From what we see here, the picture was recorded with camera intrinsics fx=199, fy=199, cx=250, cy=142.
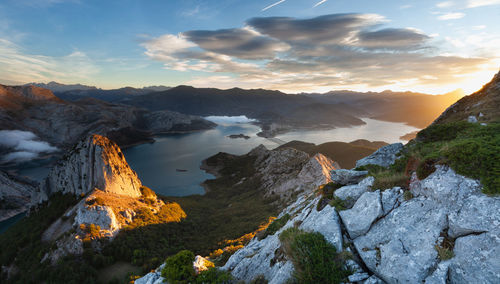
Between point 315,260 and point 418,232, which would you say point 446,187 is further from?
point 315,260

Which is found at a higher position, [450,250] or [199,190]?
[450,250]

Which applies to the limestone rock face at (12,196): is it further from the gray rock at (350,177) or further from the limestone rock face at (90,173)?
the gray rock at (350,177)

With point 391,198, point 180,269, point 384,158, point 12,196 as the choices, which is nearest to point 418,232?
point 391,198

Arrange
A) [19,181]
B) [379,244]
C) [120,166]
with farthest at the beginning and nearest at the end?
[19,181] → [120,166] → [379,244]

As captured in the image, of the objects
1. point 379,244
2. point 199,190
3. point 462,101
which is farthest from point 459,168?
point 199,190

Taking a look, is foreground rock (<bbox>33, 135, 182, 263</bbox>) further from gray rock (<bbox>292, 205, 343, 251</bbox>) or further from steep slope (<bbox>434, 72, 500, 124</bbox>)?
steep slope (<bbox>434, 72, 500, 124</bbox>)

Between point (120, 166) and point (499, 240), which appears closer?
point (499, 240)

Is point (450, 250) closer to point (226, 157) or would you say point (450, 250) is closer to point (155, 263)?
point (155, 263)

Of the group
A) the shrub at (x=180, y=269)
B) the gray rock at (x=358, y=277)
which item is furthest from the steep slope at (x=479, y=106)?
the shrub at (x=180, y=269)
